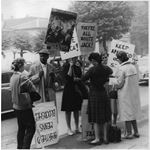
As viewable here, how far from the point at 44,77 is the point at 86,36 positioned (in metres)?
1.26

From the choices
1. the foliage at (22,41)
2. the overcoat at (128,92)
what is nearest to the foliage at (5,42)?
the foliage at (22,41)

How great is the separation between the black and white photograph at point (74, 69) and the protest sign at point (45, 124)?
0.02 m

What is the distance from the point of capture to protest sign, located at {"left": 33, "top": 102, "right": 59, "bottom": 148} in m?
5.52

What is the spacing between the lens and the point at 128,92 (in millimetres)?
6137

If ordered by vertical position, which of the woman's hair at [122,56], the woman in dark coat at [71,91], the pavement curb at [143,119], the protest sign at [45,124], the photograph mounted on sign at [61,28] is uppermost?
the photograph mounted on sign at [61,28]

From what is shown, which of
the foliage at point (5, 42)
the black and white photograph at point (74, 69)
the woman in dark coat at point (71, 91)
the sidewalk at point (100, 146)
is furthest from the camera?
the woman in dark coat at point (71, 91)

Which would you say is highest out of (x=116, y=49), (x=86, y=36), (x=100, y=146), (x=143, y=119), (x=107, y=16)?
(x=107, y=16)

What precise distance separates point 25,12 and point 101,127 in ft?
8.05

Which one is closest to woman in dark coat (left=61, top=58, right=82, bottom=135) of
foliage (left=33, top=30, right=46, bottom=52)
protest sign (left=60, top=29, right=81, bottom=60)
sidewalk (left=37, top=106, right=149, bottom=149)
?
protest sign (left=60, top=29, right=81, bottom=60)

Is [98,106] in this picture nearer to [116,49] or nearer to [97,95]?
[97,95]

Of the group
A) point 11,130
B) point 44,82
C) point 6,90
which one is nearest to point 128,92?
point 44,82

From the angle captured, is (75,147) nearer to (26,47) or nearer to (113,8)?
(26,47)

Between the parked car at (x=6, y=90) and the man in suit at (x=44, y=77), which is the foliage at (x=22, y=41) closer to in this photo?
the parked car at (x=6, y=90)

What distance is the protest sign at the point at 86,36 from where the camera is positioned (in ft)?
21.5
